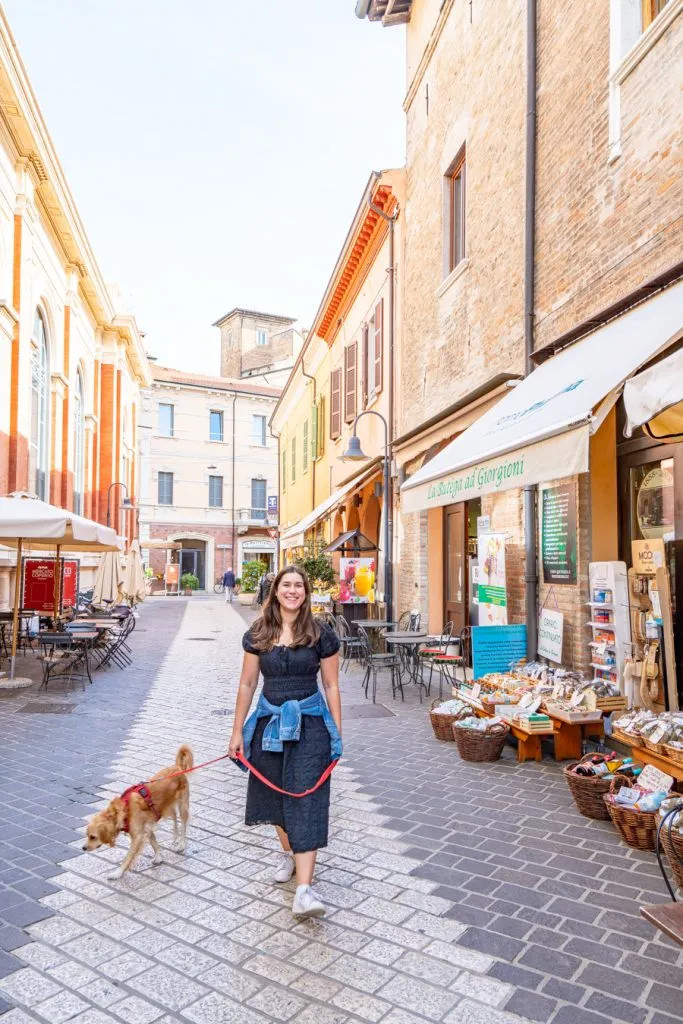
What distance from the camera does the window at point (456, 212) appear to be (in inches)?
431

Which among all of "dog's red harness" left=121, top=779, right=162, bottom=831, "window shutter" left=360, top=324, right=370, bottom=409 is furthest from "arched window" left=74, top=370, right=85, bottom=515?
"dog's red harness" left=121, top=779, right=162, bottom=831

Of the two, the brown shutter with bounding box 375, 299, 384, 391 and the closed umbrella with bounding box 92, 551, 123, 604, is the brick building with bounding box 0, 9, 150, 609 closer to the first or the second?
the closed umbrella with bounding box 92, 551, 123, 604

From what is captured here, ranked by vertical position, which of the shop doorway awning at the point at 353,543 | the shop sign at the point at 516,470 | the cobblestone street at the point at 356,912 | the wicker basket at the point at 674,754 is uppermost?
the shop sign at the point at 516,470

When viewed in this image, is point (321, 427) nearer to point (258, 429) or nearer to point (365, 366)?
point (365, 366)

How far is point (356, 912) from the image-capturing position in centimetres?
346

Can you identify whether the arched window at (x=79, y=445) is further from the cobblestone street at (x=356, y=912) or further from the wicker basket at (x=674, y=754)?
the wicker basket at (x=674, y=754)

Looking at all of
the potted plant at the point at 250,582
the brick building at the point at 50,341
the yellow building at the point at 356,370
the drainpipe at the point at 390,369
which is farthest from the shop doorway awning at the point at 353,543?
the potted plant at the point at 250,582

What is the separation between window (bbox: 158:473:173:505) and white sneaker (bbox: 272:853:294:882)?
136ft

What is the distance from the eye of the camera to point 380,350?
593 inches

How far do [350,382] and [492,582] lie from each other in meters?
10.3

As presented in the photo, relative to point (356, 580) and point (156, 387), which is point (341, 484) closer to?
point (356, 580)

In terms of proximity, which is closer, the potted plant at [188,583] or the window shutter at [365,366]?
the window shutter at [365,366]

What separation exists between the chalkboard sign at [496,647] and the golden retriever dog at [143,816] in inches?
152

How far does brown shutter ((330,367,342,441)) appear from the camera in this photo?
19234mm
